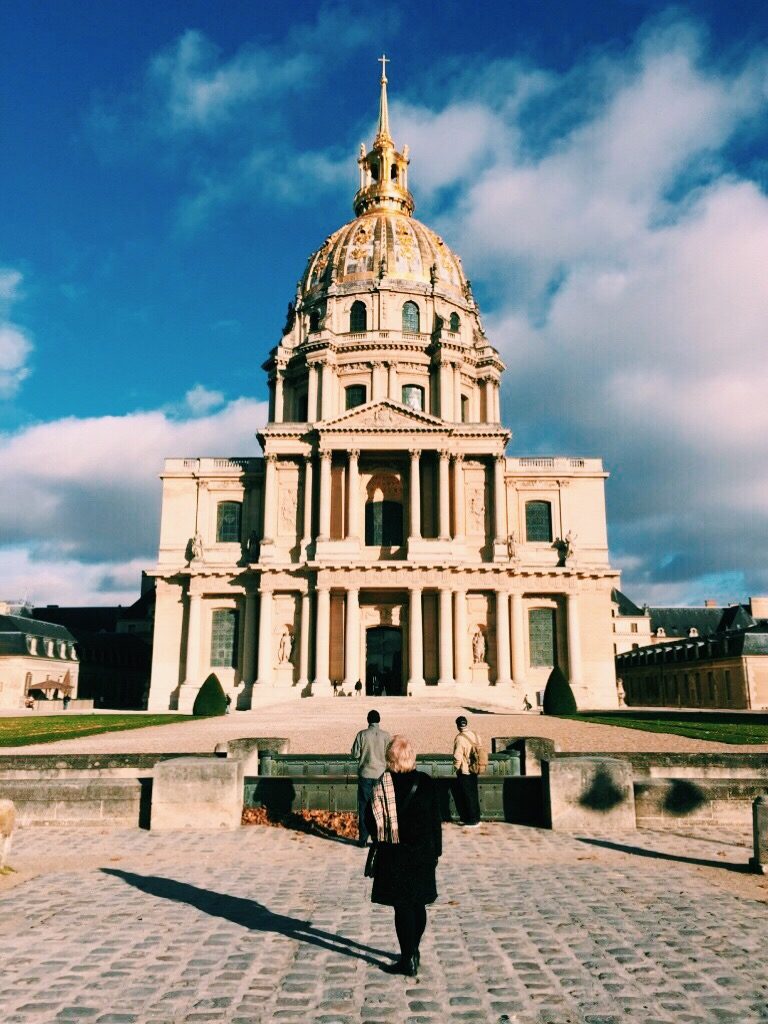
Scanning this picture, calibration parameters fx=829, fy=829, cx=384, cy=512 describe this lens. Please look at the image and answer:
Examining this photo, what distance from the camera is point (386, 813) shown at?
606cm

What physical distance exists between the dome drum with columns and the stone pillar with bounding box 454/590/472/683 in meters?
0.09

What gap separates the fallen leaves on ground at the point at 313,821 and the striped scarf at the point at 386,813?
5744 millimetres

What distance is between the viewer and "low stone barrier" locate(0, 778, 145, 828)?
1162cm

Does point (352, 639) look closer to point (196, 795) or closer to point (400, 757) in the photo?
point (196, 795)

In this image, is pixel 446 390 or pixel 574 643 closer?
pixel 574 643

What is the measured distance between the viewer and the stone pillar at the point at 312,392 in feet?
176

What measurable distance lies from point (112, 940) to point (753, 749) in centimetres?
1512

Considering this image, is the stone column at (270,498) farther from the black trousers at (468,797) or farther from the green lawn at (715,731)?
the black trousers at (468,797)

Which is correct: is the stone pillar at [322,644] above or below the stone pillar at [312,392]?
below

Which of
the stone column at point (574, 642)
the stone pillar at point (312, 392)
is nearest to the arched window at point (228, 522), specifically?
the stone pillar at point (312, 392)

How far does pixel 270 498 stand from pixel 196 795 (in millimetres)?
36265

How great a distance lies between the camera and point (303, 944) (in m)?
6.54

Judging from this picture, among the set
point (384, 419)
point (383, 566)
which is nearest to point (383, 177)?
point (384, 419)

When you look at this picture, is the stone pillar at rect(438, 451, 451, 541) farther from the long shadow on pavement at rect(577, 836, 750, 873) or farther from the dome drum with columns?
the long shadow on pavement at rect(577, 836, 750, 873)
